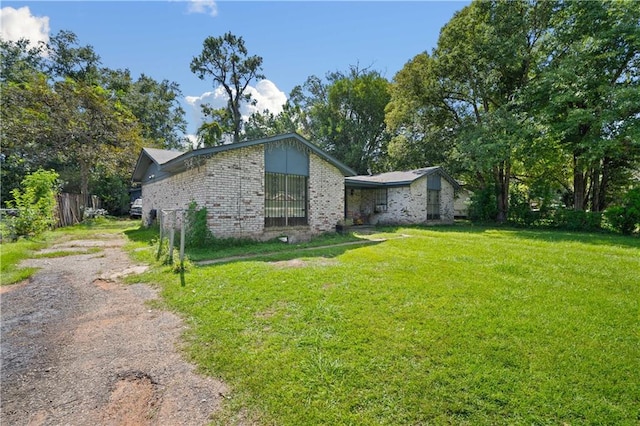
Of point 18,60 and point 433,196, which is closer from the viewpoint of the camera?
point 433,196

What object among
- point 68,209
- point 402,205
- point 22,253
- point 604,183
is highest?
point 604,183

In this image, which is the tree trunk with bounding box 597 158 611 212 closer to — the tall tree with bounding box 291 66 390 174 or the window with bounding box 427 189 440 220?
the window with bounding box 427 189 440 220

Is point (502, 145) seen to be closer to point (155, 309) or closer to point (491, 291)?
point (491, 291)

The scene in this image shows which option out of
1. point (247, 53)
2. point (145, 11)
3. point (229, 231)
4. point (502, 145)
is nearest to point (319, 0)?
point (145, 11)

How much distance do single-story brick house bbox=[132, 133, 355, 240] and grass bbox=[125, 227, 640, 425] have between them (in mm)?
3357

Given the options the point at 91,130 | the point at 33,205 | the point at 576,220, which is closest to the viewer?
the point at 33,205

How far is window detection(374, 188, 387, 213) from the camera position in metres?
16.7

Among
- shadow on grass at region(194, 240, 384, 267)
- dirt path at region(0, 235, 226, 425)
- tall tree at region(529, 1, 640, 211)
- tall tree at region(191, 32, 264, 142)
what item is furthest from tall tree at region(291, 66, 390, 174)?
dirt path at region(0, 235, 226, 425)

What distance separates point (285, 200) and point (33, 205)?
888 cm

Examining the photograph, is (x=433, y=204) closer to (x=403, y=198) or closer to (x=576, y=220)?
(x=403, y=198)

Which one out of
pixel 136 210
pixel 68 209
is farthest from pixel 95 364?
pixel 136 210

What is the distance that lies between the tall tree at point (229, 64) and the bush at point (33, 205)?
19732 millimetres

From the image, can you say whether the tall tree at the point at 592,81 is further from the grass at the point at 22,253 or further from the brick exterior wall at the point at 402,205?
the grass at the point at 22,253

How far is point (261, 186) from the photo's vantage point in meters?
9.46
